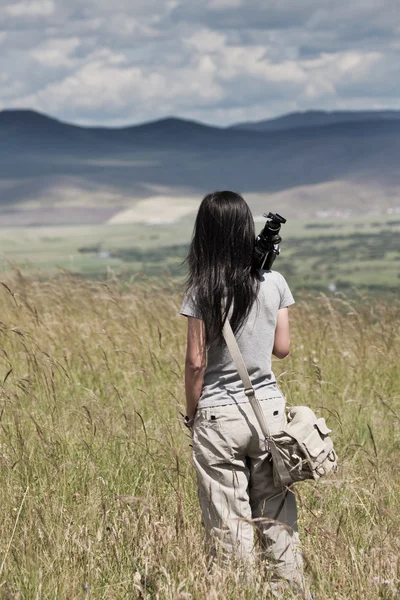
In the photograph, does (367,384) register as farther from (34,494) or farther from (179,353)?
(34,494)

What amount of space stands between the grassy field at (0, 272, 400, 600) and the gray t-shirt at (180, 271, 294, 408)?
36cm

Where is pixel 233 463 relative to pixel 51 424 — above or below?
above

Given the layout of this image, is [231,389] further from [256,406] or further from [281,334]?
[281,334]

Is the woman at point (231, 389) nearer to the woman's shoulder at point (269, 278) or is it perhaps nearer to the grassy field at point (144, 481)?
the woman's shoulder at point (269, 278)

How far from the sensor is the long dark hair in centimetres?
339

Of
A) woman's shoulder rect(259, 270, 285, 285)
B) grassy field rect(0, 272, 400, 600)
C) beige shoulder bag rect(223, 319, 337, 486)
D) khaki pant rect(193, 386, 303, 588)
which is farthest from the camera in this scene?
woman's shoulder rect(259, 270, 285, 285)

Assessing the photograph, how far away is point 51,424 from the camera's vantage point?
4.77 metres

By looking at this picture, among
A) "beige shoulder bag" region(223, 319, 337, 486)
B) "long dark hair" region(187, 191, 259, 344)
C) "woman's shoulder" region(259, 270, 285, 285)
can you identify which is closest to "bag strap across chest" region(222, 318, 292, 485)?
"beige shoulder bag" region(223, 319, 337, 486)

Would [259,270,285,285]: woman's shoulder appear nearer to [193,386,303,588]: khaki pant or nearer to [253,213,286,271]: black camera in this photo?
[253,213,286,271]: black camera

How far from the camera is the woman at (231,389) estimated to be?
338 cm

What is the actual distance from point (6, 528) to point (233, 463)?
3.39ft

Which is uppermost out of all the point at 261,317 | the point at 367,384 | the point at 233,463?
the point at 261,317

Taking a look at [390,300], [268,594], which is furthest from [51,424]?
[390,300]

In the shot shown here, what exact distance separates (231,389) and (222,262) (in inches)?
20.9
